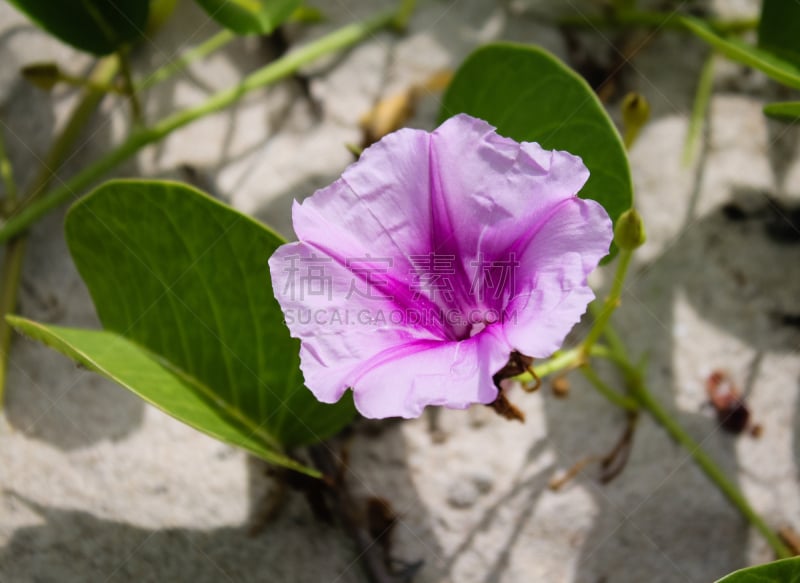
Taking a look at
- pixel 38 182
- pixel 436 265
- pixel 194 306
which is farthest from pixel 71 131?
pixel 436 265

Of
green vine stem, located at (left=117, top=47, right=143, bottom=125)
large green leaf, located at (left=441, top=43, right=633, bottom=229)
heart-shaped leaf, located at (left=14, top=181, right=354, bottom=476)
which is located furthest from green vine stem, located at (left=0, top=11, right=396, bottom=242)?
large green leaf, located at (left=441, top=43, right=633, bottom=229)

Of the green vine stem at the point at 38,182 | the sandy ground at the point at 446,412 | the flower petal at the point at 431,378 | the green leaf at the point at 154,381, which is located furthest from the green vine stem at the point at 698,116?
the green vine stem at the point at 38,182

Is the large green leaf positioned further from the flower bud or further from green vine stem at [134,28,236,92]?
green vine stem at [134,28,236,92]

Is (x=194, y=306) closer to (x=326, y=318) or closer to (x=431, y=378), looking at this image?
(x=326, y=318)

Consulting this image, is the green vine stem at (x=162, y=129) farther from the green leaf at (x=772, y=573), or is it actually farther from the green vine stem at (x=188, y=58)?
the green leaf at (x=772, y=573)

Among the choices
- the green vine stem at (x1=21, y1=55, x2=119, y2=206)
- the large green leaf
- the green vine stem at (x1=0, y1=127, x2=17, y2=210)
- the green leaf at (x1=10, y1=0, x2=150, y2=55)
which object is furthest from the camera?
the green vine stem at (x1=21, y1=55, x2=119, y2=206)
